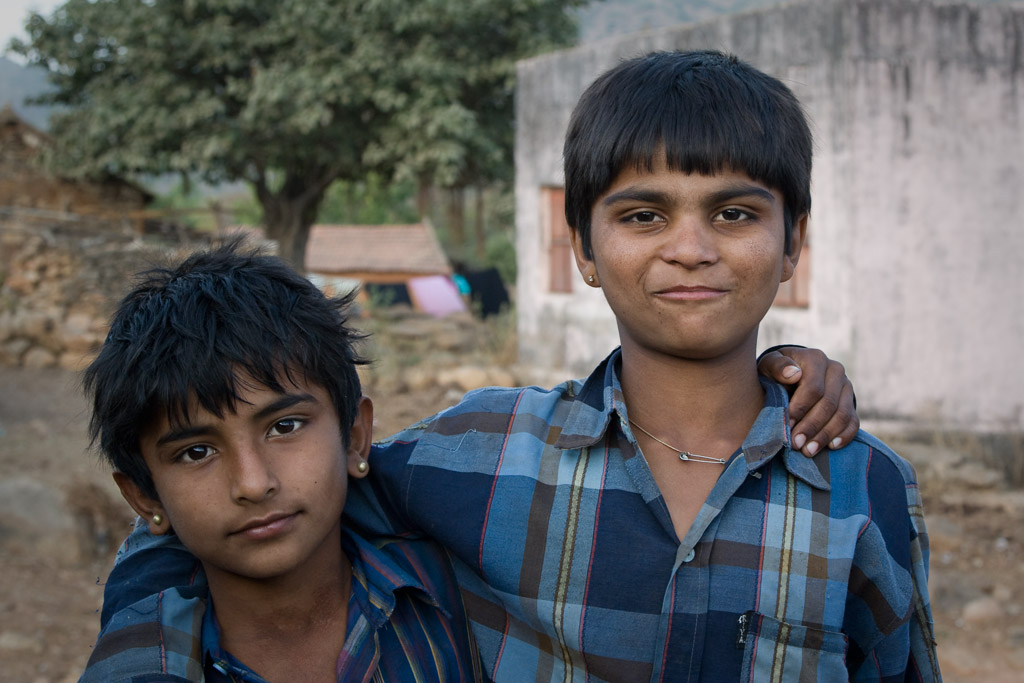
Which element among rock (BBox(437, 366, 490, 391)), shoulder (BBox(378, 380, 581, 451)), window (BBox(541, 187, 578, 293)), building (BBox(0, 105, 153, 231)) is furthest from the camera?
building (BBox(0, 105, 153, 231))

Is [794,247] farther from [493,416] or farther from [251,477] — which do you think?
[251,477]

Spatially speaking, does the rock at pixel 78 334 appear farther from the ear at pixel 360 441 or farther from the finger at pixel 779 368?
the finger at pixel 779 368

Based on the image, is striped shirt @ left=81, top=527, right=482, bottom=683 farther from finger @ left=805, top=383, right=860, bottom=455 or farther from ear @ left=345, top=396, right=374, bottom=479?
finger @ left=805, top=383, right=860, bottom=455

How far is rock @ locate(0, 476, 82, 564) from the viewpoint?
4938 millimetres

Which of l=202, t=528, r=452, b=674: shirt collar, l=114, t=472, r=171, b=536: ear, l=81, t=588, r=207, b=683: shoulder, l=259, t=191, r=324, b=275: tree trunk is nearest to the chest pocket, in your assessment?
l=202, t=528, r=452, b=674: shirt collar

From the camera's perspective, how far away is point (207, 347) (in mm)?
1464

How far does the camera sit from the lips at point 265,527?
143cm

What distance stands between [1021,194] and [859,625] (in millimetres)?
6775

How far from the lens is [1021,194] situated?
23.1 ft

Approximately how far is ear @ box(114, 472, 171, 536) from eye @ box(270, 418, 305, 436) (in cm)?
28

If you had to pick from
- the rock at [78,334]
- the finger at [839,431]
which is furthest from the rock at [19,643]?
the rock at [78,334]

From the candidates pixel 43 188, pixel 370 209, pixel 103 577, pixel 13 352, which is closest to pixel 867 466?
pixel 103 577

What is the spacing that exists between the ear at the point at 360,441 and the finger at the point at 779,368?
720mm

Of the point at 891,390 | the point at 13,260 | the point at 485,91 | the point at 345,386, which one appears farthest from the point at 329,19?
the point at 345,386
